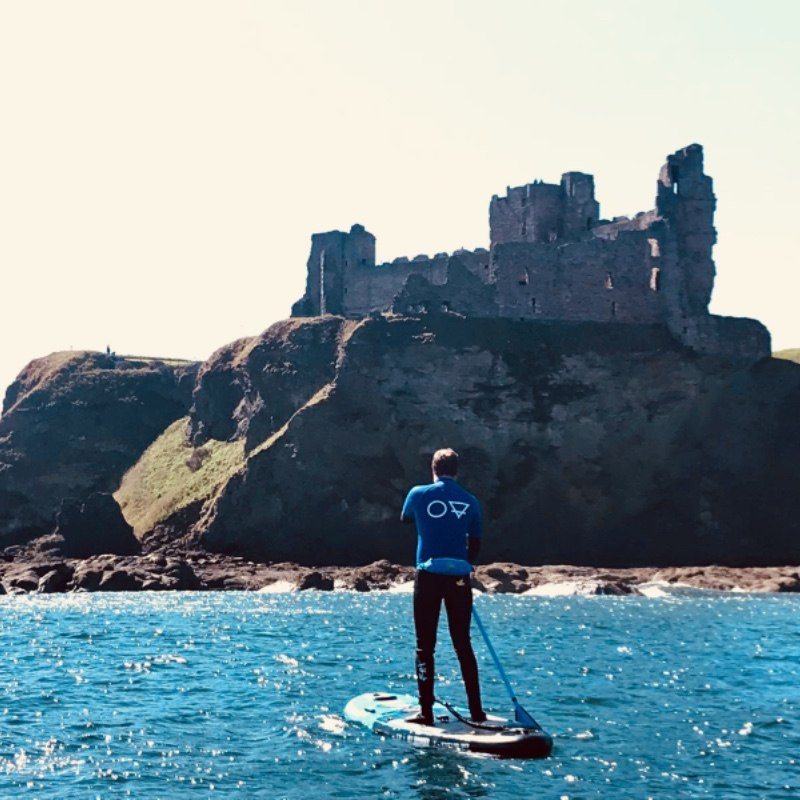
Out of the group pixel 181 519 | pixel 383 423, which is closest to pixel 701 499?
pixel 383 423

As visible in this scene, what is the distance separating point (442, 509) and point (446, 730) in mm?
3123

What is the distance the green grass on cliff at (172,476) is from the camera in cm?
8406

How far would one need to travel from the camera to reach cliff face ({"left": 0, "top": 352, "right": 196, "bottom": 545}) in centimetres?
9381

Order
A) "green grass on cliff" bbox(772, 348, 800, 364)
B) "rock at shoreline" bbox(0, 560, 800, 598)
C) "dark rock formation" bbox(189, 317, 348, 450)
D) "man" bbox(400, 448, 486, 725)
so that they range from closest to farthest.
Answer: "man" bbox(400, 448, 486, 725) < "rock at shoreline" bbox(0, 560, 800, 598) < "dark rock formation" bbox(189, 317, 348, 450) < "green grass on cliff" bbox(772, 348, 800, 364)

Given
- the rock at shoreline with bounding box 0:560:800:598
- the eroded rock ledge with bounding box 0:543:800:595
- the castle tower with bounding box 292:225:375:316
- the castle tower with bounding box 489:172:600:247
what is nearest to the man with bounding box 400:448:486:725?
the rock at shoreline with bounding box 0:560:800:598

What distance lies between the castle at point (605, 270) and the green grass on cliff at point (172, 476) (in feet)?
62.2

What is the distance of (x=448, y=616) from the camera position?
17000 mm

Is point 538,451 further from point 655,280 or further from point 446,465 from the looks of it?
point 446,465

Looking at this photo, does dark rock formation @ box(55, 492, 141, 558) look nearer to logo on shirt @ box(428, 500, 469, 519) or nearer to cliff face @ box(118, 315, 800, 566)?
cliff face @ box(118, 315, 800, 566)

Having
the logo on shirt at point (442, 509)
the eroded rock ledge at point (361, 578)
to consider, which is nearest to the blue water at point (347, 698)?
the logo on shirt at point (442, 509)

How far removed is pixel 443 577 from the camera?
55.5 feet

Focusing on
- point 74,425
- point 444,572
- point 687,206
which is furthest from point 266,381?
point 444,572

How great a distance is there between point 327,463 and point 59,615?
33015mm

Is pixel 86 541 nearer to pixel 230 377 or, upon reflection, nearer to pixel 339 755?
pixel 230 377
